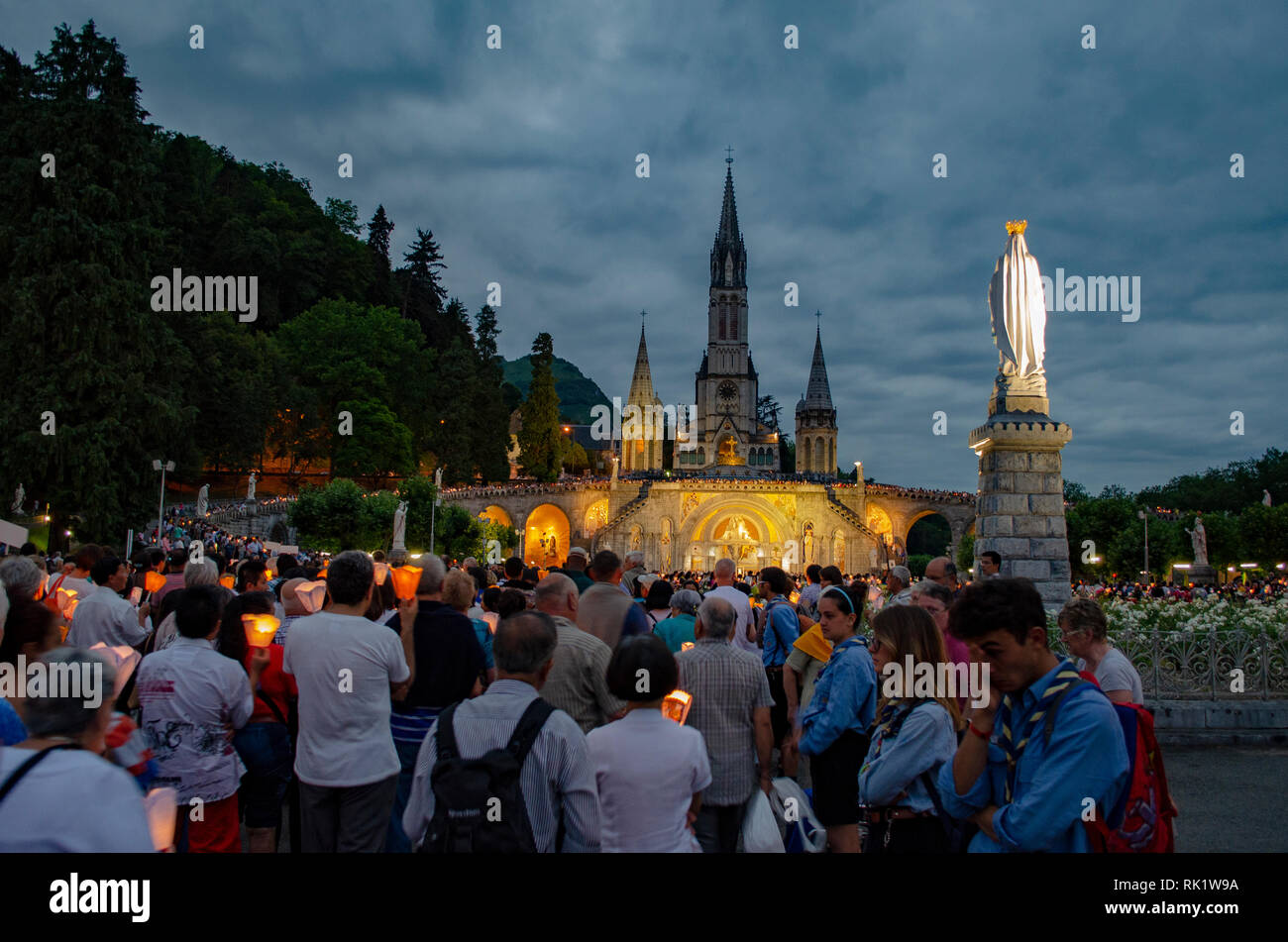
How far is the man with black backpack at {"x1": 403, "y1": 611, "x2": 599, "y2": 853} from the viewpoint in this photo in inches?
117

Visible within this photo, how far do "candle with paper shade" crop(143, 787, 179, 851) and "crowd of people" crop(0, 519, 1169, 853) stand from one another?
27mm

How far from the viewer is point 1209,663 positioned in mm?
9289

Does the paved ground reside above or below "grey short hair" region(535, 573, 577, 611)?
below

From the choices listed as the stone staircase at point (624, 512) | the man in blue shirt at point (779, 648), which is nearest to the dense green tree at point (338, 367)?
the stone staircase at point (624, 512)

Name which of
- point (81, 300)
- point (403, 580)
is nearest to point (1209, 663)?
point (403, 580)

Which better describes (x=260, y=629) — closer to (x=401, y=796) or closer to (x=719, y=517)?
(x=401, y=796)

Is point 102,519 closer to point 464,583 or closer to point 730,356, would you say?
point 464,583

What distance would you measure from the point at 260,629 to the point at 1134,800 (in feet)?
14.6

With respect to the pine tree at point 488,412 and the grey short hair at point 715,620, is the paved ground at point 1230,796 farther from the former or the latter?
the pine tree at point 488,412

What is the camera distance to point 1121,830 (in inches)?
110

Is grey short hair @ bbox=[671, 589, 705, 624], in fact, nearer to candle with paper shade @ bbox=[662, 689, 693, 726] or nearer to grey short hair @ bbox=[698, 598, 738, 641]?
grey short hair @ bbox=[698, 598, 738, 641]

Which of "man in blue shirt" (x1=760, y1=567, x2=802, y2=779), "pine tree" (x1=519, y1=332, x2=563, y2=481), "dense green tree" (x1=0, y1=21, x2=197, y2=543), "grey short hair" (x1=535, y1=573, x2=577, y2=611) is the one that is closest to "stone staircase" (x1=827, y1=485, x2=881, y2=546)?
"pine tree" (x1=519, y1=332, x2=563, y2=481)
